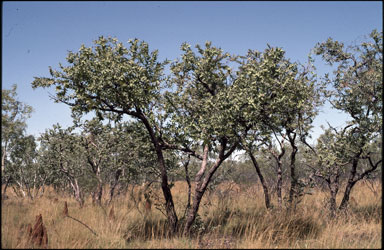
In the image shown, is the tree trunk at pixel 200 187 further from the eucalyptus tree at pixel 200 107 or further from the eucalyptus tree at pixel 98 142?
the eucalyptus tree at pixel 98 142

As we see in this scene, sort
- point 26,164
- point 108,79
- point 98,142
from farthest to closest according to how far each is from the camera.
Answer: point 26,164
point 98,142
point 108,79

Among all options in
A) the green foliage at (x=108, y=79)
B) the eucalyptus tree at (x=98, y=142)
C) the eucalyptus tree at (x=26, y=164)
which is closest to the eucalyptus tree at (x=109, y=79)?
the green foliage at (x=108, y=79)

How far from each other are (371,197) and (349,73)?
724 cm

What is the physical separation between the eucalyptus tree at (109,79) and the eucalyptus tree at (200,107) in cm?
112

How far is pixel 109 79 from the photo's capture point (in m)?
8.50

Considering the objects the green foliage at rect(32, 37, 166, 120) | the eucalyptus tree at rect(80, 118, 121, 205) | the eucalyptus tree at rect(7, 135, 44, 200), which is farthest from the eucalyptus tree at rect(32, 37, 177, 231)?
the eucalyptus tree at rect(7, 135, 44, 200)

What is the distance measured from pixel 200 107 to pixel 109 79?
137 inches

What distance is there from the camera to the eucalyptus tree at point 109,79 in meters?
8.55

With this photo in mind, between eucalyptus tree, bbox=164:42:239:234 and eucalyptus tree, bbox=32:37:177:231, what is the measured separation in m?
1.12

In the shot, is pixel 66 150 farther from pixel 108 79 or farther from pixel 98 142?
pixel 108 79

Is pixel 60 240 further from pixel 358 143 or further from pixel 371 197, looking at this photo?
pixel 371 197

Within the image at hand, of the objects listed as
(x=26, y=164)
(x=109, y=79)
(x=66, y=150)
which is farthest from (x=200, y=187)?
(x=26, y=164)

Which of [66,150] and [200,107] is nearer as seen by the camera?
[200,107]

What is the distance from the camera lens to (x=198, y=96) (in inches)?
451
